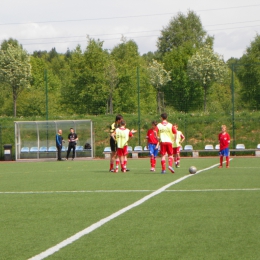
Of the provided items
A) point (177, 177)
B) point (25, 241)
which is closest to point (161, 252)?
point (25, 241)

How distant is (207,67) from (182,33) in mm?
34864

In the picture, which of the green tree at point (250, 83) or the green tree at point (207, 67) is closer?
the green tree at point (250, 83)

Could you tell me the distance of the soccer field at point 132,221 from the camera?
6.82 m

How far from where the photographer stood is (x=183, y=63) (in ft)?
259

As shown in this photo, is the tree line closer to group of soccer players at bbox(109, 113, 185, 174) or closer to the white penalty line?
group of soccer players at bbox(109, 113, 185, 174)

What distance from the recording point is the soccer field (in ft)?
22.4

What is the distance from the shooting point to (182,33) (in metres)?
94.0

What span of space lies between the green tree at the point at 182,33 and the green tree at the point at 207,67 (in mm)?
26797

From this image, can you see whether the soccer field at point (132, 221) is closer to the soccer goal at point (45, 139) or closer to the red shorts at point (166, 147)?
the red shorts at point (166, 147)

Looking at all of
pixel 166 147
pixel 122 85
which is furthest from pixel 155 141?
pixel 122 85

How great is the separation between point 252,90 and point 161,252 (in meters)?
36.4

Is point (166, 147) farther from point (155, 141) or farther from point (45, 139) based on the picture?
point (45, 139)

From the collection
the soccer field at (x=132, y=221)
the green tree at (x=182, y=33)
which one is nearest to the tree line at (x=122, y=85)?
the green tree at (x=182, y=33)

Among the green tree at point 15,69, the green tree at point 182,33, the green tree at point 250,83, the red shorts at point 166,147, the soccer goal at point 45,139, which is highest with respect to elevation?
the green tree at point 182,33
